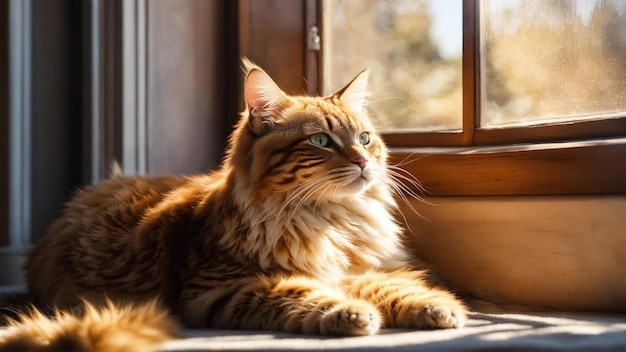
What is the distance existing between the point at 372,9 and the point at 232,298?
1.36 m

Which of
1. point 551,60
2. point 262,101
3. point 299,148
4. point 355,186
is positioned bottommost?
point 355,186

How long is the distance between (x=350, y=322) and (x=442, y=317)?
0.24m

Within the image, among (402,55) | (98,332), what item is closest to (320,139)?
(402,55)

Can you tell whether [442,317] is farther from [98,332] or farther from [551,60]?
[551,60]

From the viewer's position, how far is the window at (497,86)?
1.96 meters

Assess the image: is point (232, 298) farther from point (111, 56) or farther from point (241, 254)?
point (111, 56)

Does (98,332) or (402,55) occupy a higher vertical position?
(402,55)

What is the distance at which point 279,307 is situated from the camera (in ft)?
5.55

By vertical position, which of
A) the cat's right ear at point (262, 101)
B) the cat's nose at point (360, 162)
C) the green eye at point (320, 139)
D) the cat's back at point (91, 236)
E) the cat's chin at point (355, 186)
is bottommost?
the cat's back at point (91, 236)

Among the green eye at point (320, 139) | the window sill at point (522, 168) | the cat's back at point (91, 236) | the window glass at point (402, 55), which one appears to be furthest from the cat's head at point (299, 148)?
the window glass at point (402, 55)

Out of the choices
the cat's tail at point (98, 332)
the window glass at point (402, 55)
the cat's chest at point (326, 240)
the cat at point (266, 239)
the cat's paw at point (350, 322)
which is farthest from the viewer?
the window glass at point (402, 55)

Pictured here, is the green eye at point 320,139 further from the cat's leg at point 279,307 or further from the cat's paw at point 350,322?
the cat's paw at point 350,322

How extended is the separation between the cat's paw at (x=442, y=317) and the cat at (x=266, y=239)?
0.04 m

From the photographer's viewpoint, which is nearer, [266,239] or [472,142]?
[266,239]
